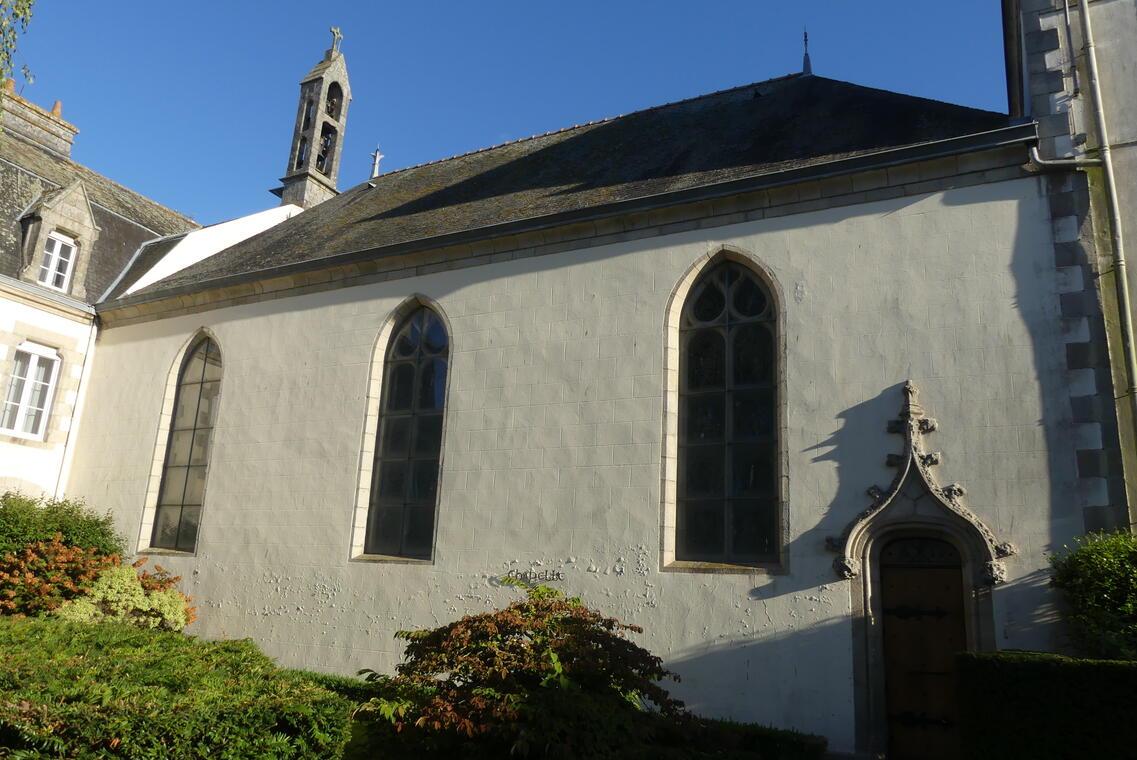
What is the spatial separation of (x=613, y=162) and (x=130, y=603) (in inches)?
351

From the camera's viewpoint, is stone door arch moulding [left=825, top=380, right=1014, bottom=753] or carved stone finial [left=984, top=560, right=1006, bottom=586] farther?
stone door arch moulding [left=825, top=380, right=1014, bottom=753]

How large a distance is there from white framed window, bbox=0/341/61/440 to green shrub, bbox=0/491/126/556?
113 cm

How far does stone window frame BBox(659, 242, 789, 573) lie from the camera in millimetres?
9000

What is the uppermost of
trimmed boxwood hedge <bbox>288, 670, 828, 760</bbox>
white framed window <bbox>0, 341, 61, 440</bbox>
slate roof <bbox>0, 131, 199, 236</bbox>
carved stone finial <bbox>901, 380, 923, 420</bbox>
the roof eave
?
slate roof <bbox>0, 131, 199, 236</bbox>

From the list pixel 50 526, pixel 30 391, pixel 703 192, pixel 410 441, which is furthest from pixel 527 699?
pixel 30 391

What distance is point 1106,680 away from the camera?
5.82 metres

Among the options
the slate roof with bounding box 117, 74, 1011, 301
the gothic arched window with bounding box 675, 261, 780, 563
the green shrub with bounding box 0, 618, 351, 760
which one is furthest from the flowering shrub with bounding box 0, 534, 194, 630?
the gothic arched window with bounding box 675, 261, 780, 563

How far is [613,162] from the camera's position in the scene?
12891 millimetres

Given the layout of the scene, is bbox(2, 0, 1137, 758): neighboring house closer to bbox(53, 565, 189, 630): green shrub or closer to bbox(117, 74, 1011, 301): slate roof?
bbox(117, 74, 1011, 301): slate roof

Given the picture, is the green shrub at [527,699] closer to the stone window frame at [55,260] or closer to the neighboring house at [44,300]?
the neighboring house at [44,300]

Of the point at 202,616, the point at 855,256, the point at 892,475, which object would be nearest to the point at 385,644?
the point at 202,616

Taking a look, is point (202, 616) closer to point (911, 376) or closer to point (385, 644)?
point (385, 644)

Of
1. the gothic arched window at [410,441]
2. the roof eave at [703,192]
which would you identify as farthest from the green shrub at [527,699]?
the roof eave at [703,192]

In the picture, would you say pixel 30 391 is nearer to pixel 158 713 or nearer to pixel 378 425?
pixel 378 425
